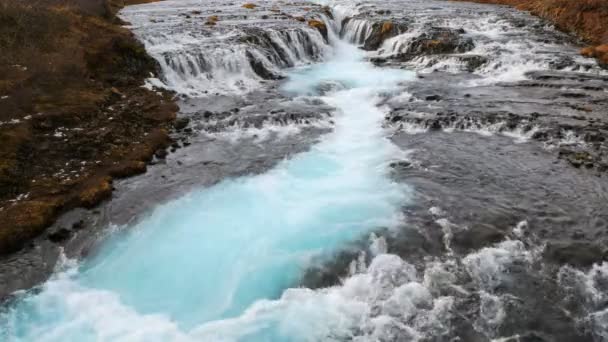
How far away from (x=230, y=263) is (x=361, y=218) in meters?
4.29

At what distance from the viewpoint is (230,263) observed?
12930 millimetres

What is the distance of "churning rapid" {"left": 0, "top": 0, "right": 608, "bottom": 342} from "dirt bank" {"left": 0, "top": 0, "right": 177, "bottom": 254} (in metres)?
1.23

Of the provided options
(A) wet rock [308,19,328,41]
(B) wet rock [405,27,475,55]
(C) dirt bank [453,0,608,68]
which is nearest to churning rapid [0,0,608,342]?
(C) dirt bank [453,0,608,68]

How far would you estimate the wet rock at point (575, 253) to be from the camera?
38.1 feet

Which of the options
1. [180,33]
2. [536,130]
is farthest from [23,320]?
[180,33]

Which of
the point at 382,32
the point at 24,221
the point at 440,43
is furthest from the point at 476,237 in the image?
the point at 382,32

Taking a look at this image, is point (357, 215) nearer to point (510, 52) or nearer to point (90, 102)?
point (90, 102)

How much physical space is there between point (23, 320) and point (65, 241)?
3.12 m

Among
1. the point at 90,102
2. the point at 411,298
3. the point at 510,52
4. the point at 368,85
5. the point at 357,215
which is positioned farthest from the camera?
the point at 510,52

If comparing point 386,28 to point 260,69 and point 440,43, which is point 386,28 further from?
point 260,69

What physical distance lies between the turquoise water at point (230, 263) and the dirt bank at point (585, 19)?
18863 mm

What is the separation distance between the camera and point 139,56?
27812 mm

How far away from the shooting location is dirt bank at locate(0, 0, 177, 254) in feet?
49.6

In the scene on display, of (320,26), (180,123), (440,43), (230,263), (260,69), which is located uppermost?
(320,26)
